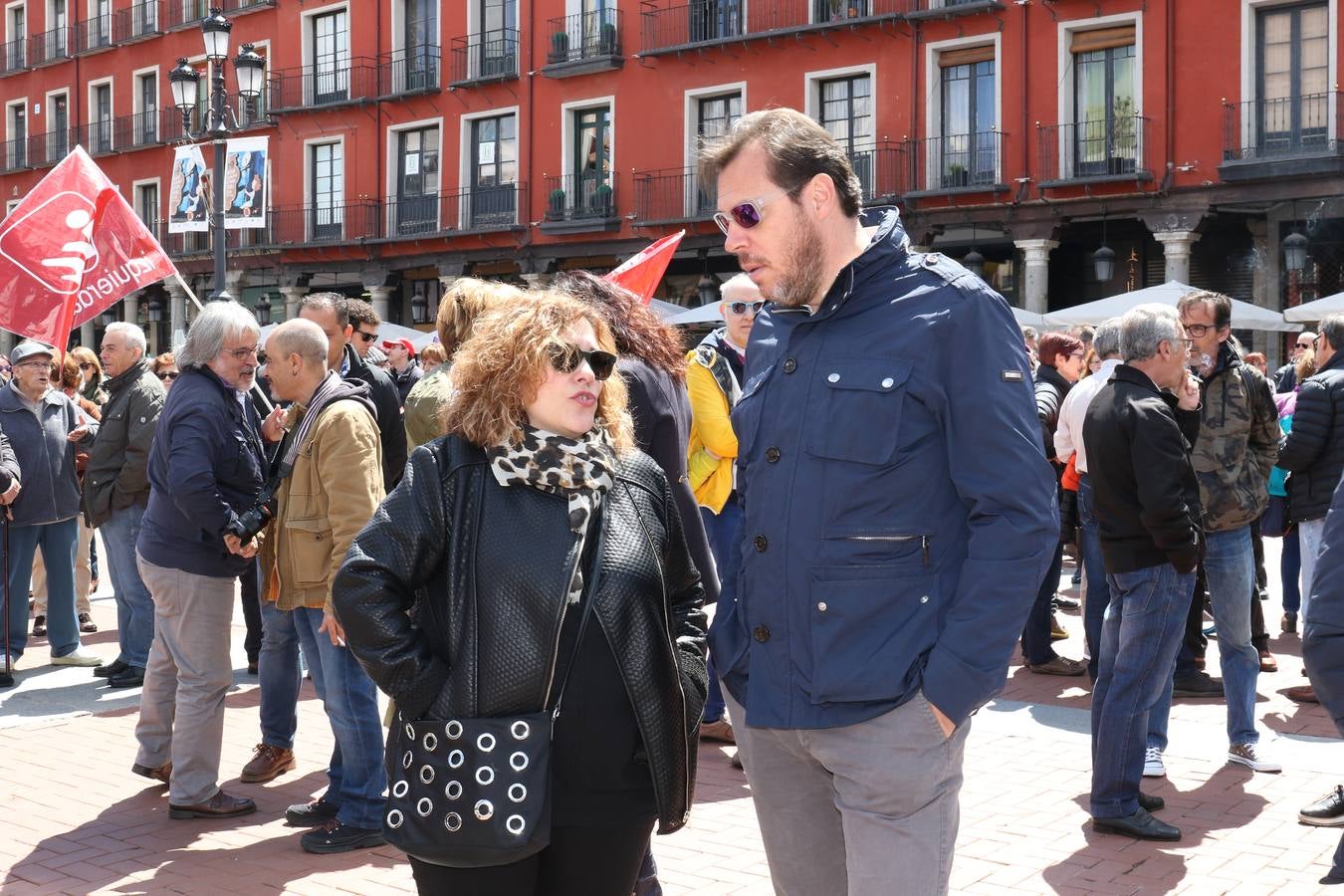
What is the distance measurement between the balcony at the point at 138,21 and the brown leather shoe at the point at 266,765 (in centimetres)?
3396

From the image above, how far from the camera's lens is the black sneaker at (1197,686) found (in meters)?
7.59

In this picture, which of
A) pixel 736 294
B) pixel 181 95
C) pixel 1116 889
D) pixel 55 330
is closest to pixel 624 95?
pixel 181 95

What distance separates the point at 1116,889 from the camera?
4.65 meters

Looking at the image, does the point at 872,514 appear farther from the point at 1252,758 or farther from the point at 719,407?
the point at 1252,758

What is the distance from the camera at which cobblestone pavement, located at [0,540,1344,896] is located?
4.79 metres

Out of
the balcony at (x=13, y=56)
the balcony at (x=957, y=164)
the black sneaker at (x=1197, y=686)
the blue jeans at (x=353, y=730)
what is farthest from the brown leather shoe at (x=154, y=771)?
the balcony at (x=13, y=56)

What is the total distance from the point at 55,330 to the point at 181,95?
925cm

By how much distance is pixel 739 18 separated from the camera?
84.4 ft

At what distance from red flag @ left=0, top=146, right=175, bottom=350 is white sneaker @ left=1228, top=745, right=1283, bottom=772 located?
6.25 m

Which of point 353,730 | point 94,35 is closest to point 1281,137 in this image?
point 353,730

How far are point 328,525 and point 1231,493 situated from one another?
12.5 feet

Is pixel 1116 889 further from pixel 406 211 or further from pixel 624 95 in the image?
pixel 406 211

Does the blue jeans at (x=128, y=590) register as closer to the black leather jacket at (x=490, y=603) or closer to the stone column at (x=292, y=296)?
the black leather jacket at (x=490, y=603)

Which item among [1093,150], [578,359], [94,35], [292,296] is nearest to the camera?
[578,359]
